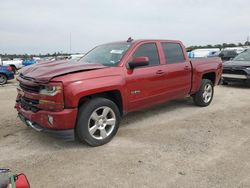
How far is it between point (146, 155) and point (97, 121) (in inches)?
39.0

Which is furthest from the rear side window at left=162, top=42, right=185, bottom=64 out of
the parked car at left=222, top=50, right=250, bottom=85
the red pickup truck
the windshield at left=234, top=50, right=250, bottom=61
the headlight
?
the windshield at left=234, top=50, right=250, bottom=61

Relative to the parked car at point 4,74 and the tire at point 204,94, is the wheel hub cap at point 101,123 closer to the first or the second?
the tire at point 204,94

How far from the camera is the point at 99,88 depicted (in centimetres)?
427

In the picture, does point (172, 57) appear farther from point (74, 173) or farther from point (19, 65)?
point (19, 65)

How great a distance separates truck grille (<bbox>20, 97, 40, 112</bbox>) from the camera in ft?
13.7

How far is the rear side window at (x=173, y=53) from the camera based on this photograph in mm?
5840

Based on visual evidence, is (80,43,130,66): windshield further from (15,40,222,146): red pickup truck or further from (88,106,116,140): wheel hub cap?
(88,106,116,140): wheel hub cap

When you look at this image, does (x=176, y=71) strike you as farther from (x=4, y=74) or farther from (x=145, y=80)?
(x=4, y=74)

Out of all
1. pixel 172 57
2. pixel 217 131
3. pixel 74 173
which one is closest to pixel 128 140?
pixel 74 173

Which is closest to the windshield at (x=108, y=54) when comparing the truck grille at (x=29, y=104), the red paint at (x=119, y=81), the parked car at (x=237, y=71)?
the red paint at (x=119, y=81)

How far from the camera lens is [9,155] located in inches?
160

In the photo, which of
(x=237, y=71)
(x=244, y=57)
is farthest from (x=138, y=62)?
(x=244, y=57)

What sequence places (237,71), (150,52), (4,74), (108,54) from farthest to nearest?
1. (4,74)
2. (237,71)
3. (150,52)
4. (108,54)

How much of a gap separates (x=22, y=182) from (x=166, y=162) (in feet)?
7.39
